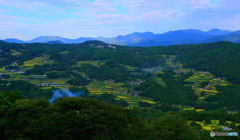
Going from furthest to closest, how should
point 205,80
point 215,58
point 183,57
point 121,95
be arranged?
point 183,57
point 215,58
point 205,80
point 121,95

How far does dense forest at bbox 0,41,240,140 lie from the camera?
17.3 m

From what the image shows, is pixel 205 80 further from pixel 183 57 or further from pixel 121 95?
pixel 183 57

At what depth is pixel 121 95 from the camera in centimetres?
5556

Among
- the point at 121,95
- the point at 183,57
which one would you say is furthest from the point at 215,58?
the point at 121,95

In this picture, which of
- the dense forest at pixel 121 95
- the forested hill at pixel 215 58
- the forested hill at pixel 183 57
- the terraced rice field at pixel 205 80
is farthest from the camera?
the forested hill at pixel 183 57

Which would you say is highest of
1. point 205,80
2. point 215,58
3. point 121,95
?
point 215,58

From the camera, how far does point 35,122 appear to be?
17281 mm

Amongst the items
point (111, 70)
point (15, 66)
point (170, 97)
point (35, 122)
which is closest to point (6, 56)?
point (15, 66)

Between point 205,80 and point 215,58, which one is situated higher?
point 215,58

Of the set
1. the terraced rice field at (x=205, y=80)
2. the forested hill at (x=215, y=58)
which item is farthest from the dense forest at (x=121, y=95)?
the forested hill at (x=215, y=58)

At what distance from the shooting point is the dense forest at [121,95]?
17.3 m

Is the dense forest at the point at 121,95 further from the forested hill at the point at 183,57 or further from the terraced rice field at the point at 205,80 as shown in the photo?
the forested hill at the point at 183,57

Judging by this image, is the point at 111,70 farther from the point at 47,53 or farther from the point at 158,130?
the point at 158,130

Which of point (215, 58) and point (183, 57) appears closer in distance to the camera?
point (215, 58)
